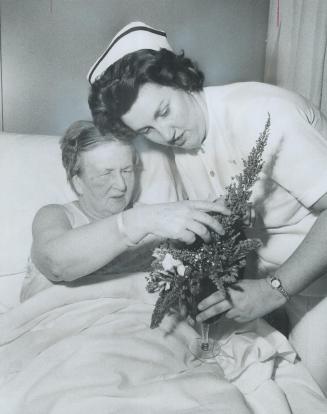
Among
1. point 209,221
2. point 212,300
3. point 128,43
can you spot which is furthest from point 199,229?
point 128,43

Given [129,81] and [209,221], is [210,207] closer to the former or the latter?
[209,221]

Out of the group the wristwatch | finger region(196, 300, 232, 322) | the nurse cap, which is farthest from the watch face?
the nurse cap

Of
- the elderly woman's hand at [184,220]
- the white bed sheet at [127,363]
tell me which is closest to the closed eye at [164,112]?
the elderly woman's hand at [184,220]

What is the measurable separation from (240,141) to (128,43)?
12.6 inches

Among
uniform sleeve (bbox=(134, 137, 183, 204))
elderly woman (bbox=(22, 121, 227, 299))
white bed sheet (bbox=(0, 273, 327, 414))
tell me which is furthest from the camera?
uniform sleeve (bbox=(134, 137, 183, 204))

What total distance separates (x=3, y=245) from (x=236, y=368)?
594 millimetres

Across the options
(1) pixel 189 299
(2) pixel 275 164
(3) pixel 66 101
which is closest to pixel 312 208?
(2) pixel 275 164

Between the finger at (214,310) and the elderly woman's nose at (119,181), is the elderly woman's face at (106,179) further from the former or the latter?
the finger at (214,310)

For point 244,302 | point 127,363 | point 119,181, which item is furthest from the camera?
point 119,181

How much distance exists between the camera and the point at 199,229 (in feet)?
2.65

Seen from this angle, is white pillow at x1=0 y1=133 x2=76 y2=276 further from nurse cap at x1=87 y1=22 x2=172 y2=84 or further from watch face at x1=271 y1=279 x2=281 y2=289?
watch face at x1=271 y1=279 x2=281 y2=289

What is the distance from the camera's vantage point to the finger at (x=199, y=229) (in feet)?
2.65

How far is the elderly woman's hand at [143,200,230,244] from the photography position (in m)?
0.81

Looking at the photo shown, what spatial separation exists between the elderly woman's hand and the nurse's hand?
0.15 metres
